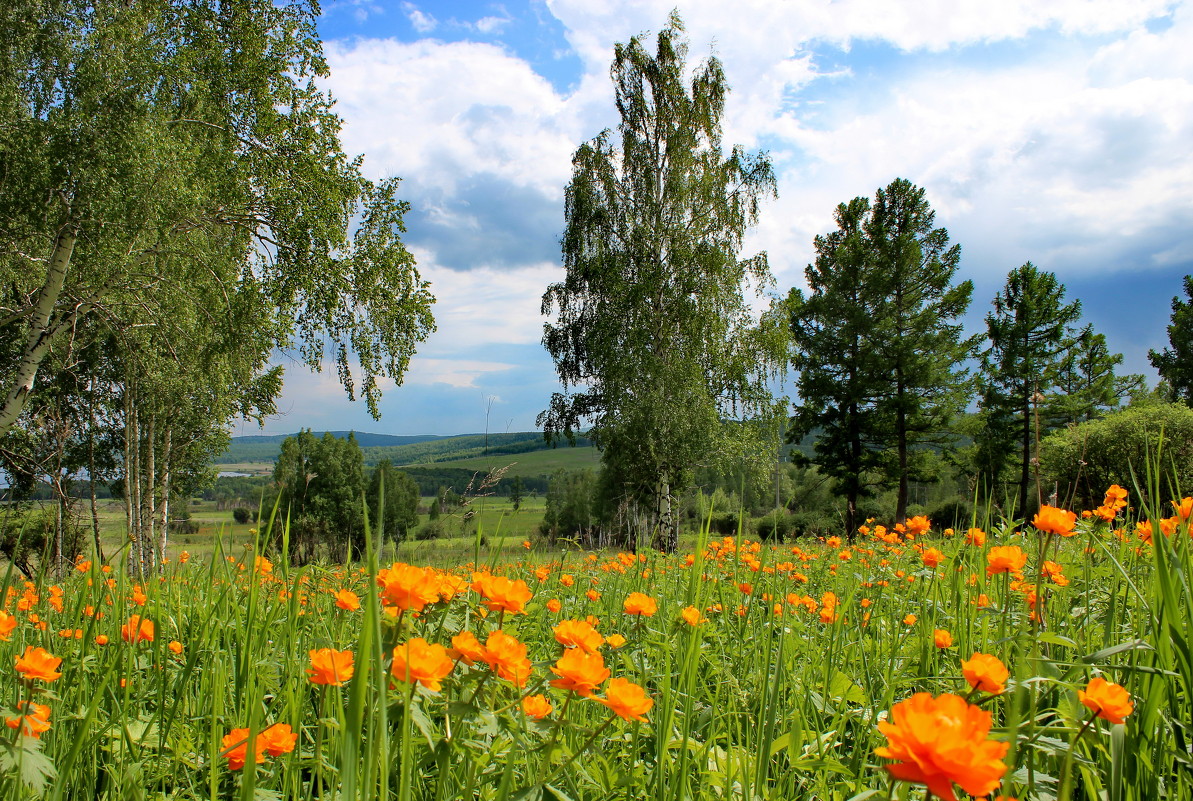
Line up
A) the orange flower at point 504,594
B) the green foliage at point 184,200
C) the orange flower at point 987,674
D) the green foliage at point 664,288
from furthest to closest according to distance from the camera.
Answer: the green foliage at point 664,288
the green foliage at point 184,200
the orange flower at point 504,594
the orange flower at point 987,674

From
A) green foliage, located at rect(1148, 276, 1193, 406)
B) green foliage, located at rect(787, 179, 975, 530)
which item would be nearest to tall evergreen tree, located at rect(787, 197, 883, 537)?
green foliage, located at rect(787, 179, 975, 530)

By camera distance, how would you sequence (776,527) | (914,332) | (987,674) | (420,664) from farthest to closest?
(914,332) → (776,527) → (987,674) → (420,664)

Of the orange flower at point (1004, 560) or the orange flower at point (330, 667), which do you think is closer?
the orange flower at point (330, 667)

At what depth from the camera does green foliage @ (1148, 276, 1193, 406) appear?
25453 millimetres

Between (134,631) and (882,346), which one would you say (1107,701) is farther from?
(882,346)

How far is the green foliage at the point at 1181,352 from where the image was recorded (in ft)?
83.5

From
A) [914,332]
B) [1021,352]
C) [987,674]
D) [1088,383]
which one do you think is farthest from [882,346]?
[987,674]

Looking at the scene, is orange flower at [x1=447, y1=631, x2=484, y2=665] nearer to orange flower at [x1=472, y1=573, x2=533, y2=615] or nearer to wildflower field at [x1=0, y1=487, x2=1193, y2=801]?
wildflower field at [x1=0, y1=487, x2=1193, y2=801]

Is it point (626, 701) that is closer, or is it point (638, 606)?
point (626, 701)

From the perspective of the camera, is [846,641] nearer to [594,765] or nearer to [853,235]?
[594,765]

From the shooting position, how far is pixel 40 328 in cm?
879

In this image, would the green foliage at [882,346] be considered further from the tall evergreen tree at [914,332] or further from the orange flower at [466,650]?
the orange flower at [466,650]

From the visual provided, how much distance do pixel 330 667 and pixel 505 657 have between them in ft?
0.85

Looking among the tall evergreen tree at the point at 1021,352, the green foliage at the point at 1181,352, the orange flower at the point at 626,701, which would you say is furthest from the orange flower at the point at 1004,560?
the green foliage at the point at 1181,352
